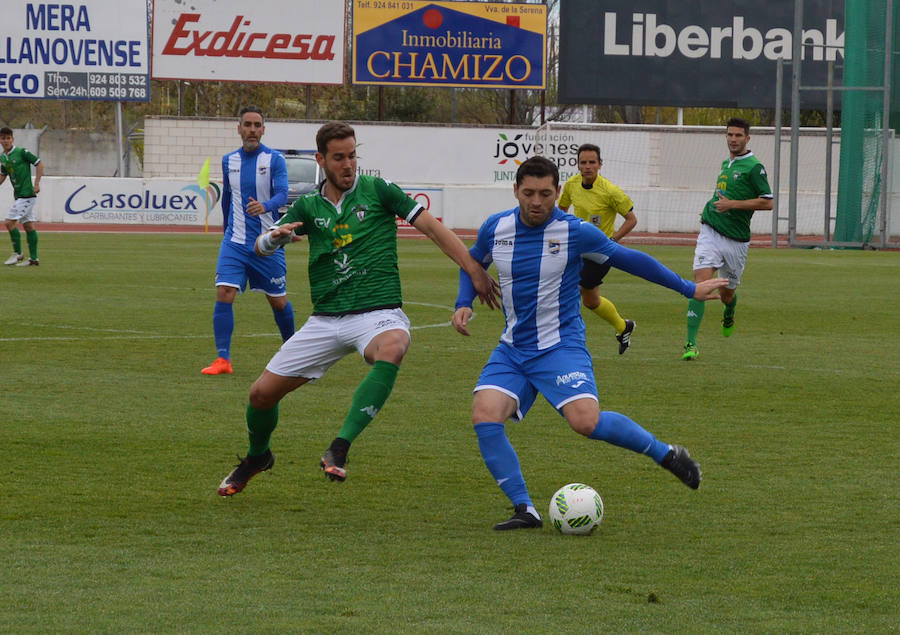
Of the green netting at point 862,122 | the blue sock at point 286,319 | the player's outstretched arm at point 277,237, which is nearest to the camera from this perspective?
the player's outstretched arm at point 277,237

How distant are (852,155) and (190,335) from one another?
73.6 ft

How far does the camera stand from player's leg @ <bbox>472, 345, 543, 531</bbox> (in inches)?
230

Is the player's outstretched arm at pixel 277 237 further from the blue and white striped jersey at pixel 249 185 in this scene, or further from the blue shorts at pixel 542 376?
the blue and white striped jersey at pixel 249 185

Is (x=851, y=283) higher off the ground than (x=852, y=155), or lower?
lower

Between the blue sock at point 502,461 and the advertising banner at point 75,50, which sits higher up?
the advertising banner at point 75,50

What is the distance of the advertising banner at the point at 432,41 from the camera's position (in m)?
44.8

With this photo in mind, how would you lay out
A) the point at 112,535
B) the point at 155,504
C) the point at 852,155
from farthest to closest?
1. the point at 852,155
2. the point at 155,504
3. the point at 112,535

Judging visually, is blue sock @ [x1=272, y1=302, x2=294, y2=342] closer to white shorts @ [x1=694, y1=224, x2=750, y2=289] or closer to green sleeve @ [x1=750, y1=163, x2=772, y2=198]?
white shorts @ [x1=694, y1=224, x2=750, y2=289]

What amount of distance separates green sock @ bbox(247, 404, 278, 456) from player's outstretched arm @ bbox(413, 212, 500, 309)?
1103 mm

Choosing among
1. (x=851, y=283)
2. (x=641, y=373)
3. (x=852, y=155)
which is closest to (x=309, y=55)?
(x=852, y=155)

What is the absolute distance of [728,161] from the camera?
12.9 metres

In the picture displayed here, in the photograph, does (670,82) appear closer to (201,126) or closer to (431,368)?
(201,126)

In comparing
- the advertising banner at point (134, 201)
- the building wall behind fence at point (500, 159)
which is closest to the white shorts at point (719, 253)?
the building wall behind fence at point (500, 159)

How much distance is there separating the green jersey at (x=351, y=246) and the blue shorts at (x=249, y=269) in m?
4.22
